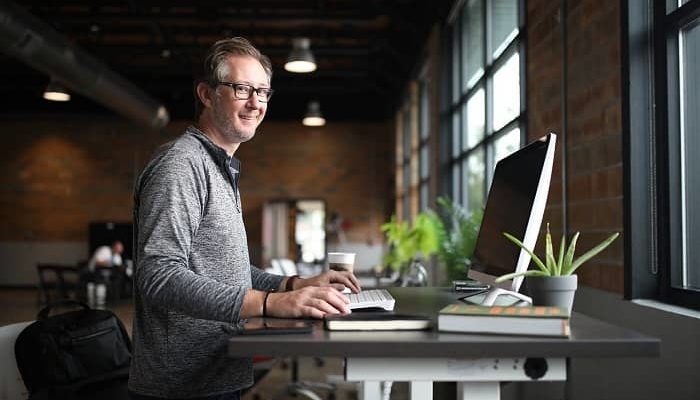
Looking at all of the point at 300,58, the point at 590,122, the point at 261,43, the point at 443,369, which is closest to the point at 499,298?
the point at 443,369

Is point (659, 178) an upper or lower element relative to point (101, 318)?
upper

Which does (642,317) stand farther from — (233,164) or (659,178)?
(233,164)

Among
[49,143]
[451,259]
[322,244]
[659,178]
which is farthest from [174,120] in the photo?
[659,178]

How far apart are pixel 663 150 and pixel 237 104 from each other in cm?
158

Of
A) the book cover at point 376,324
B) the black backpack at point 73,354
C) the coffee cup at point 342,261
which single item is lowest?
the black backpack at point 73,354

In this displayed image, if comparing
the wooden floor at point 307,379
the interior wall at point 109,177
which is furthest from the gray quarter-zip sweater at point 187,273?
the interior wall at point 109,177

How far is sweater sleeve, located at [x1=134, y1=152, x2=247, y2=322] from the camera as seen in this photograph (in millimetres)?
1655

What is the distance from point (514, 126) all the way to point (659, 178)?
2.27 metres

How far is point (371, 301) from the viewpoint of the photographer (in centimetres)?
192

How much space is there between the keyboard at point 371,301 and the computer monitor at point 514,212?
25cm

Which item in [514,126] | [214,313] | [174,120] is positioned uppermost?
[174,120]

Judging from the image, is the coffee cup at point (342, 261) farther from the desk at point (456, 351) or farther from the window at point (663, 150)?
the window at point (663, 150)

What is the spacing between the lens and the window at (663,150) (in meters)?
2.54

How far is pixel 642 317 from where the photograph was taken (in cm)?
254
